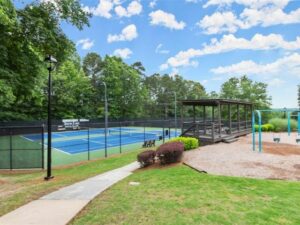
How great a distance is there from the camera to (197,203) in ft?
18.3

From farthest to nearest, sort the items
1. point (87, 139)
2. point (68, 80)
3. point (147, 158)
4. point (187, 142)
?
point (68, 80) < point (87, 139) < point (187, 142) < point (147, 158)

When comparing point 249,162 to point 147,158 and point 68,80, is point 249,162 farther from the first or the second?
point 68,80

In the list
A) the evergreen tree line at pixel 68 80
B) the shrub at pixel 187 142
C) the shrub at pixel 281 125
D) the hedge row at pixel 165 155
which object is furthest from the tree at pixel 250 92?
the hedge row at pixel 165 155

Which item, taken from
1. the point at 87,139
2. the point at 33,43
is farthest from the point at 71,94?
the point at 33,43

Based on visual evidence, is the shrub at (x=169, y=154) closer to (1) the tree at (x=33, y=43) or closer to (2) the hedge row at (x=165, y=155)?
(2) the hedge row at (x=165, y=155)

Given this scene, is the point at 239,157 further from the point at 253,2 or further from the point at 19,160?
the point at 19,160

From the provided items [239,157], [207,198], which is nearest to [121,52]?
[239,157]

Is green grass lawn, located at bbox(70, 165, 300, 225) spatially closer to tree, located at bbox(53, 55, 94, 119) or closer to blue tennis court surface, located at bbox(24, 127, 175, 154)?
blue tennis court surface, located at bbox(24, 127, 175, 154)

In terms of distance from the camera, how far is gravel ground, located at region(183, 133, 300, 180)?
8.51 m

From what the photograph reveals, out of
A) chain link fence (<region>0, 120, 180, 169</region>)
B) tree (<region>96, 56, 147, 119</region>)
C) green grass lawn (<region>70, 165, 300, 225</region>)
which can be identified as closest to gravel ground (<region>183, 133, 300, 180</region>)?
green grass lawn (<region>70, 165, 300, 225</region>)

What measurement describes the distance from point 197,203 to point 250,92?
29.5m

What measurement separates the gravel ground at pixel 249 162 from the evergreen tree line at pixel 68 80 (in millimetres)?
7296

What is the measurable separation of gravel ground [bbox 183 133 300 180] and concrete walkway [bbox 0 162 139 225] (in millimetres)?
3580

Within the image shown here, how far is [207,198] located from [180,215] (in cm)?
112
